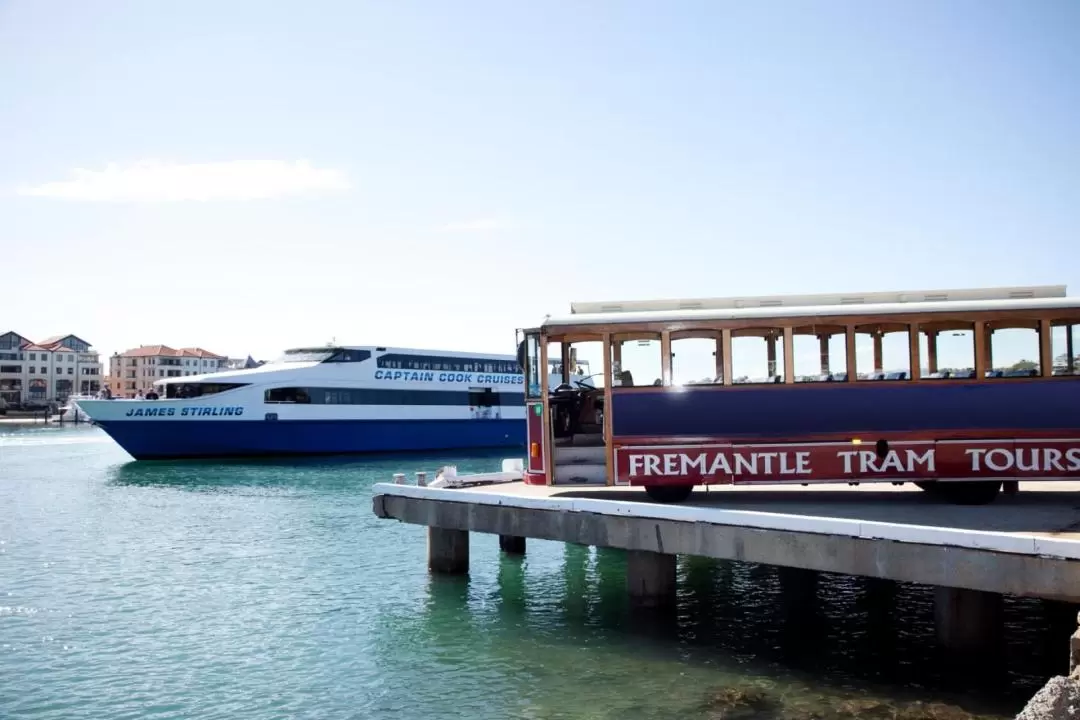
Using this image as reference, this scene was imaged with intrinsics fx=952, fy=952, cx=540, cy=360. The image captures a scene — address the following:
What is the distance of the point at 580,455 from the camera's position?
565 inches

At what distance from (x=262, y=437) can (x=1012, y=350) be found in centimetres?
3861

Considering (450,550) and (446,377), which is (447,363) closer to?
(446,377)

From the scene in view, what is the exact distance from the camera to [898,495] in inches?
575

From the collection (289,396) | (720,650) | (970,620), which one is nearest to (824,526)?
(970,620)

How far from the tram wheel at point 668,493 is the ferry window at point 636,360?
5.11ft

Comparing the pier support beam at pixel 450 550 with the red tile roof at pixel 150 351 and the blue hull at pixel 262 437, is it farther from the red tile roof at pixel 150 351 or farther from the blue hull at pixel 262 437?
the red tile roof at pixel 150 351

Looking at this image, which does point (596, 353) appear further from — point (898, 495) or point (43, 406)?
point (43, 406)

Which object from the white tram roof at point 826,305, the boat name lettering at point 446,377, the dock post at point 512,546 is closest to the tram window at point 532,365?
the white tram roof at point 826,305

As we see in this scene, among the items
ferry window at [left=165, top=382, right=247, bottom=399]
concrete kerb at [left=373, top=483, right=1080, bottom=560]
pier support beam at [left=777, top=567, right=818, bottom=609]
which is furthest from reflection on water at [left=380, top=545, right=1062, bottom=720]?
ferry window at [left=165, top=382, right=247, bottom=399]

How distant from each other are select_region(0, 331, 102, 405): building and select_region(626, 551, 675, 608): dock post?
14756cm

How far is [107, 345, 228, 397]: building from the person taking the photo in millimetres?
152750

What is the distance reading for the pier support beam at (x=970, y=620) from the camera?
35.1 ft

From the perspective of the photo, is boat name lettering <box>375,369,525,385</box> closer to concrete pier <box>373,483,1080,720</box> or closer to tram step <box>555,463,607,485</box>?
concrete pier <box>373,483,1080,720</box>

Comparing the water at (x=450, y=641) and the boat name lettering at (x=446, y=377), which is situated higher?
the boat name lettering at (x=446, y=377)
